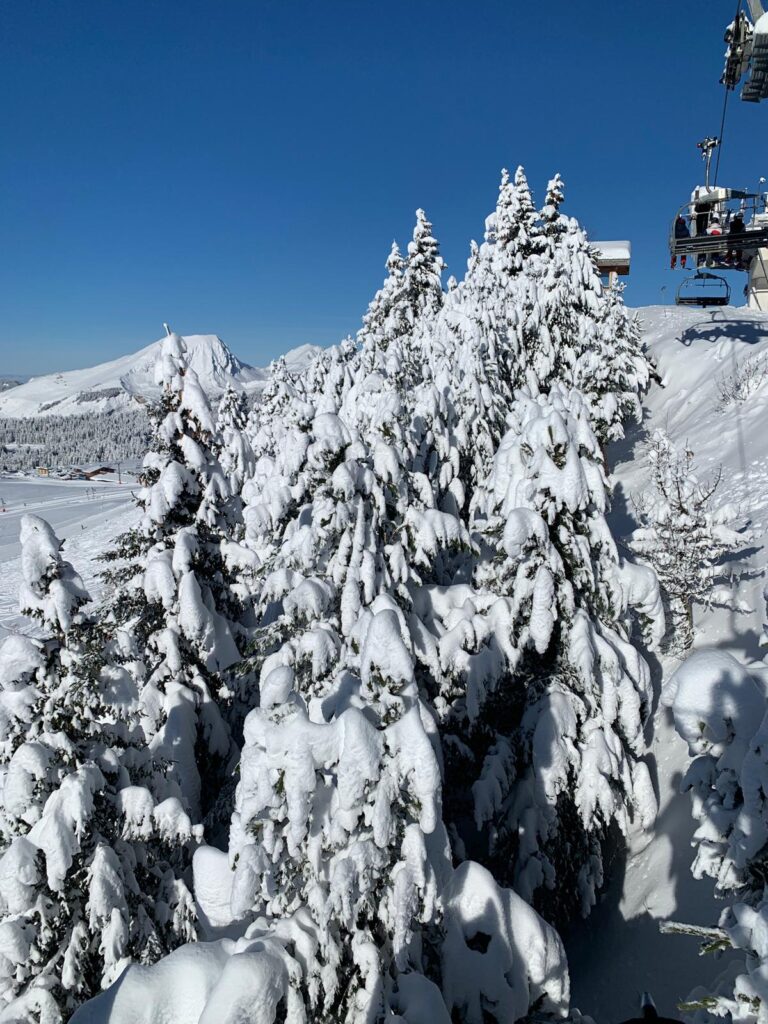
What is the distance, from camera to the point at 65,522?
6900 cm

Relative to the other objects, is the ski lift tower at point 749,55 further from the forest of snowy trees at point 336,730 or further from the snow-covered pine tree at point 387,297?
the snow-covered pine tree at point 387,297

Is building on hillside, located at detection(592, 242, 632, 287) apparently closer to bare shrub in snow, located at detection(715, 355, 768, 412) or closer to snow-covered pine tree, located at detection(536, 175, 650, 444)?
bare shrub in snow, located at detection(715, 355, 768, 412)

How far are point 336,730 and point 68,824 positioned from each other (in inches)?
124

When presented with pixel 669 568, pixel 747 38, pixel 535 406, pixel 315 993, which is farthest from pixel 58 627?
pixel 747 38

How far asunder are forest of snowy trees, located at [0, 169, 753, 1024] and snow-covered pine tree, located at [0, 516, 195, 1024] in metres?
0.03

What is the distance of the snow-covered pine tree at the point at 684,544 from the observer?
1171cm

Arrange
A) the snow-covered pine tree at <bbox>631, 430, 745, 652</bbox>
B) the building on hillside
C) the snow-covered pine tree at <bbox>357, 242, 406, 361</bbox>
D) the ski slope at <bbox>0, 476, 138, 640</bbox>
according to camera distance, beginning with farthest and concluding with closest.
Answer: the building on hillside
the ski slope at <bbox>0, 476, 138, 640</bbox>
the snow-covered pine tree at <bbox>357, 242, 406, 361</bbox>
the snow-covered pine tree at <bbox>631, 430, 745, 652</bbox>

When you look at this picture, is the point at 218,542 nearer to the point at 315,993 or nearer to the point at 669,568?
the point at 315,993

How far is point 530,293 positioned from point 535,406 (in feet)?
38.5

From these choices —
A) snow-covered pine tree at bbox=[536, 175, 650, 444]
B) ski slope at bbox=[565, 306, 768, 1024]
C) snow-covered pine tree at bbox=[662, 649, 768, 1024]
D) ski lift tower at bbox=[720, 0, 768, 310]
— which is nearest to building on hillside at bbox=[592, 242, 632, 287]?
snow-covered pine tree at bbox=[536, 175, 650, 444]

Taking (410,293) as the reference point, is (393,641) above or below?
below

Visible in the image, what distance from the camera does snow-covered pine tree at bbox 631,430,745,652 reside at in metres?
11.7

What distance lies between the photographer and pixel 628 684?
9594 mm

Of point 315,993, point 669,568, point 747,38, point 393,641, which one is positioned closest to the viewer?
point 315,993
